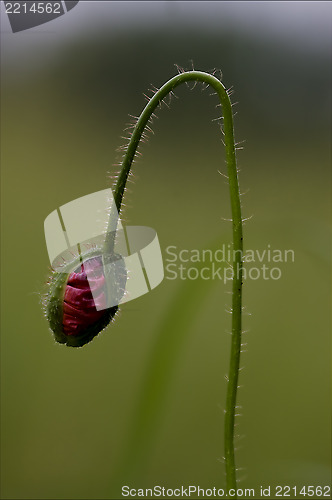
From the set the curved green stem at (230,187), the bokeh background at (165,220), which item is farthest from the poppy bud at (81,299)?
the bokeh background at (165,220)

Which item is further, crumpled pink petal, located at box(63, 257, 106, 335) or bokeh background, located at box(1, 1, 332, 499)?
bokeh background, located at box(1, 1, 332, 499)

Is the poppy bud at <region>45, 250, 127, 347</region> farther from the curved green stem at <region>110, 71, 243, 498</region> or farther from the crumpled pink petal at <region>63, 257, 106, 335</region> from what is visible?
the curved green stem at <region>110, 71, 243, 498</region>

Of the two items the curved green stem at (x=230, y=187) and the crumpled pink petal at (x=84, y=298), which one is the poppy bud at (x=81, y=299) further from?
the curved green stem at (x=230, y=187)

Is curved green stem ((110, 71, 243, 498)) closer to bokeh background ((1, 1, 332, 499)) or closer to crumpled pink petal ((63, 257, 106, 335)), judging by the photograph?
crumpled pink petal ((63, 257, 106, 335))

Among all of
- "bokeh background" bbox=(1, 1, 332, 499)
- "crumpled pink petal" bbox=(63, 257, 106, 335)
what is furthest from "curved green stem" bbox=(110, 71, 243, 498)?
"bokeh background" bbox=(1, 1, 332, 499)

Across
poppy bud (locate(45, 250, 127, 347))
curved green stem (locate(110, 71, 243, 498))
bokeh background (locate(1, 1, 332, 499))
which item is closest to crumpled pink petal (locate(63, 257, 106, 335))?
poppy bud (locate(45, 250, 127, 347))

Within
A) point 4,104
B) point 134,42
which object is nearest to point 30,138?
point 4,104
